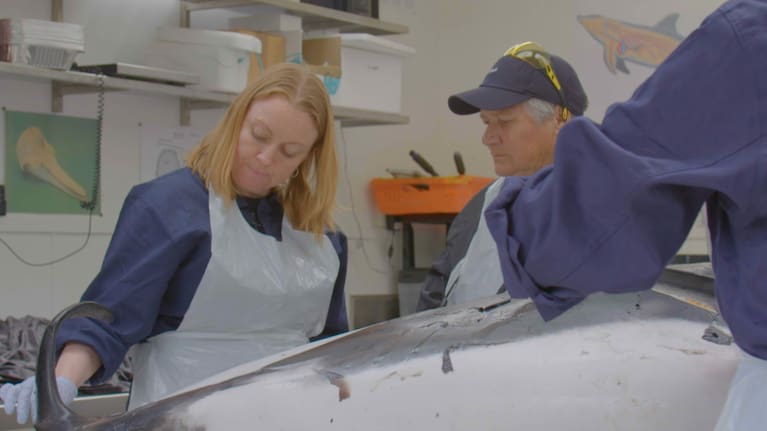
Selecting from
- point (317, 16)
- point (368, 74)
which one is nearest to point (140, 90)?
point (317, 16)

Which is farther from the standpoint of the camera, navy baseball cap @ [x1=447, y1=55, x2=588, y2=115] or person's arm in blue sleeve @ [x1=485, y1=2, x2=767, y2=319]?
navy baseball cap @ [x1=447, y1=55, x2=588, y2=115]

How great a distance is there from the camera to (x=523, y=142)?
230 centimetres

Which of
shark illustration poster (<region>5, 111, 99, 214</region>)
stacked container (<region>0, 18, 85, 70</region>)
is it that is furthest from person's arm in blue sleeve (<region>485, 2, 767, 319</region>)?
shark illustration poster (<region>5, 111, 99, 214</region>)

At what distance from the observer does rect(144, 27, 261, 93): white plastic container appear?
369 centimetres

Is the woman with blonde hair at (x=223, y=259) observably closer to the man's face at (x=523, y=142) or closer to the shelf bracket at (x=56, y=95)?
the man's face at (x=523, y=142)

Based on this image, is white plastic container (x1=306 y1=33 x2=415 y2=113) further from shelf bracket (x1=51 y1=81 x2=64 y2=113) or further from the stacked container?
the stacked container

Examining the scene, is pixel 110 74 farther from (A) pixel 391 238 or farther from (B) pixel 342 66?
(A) pixel 391 238

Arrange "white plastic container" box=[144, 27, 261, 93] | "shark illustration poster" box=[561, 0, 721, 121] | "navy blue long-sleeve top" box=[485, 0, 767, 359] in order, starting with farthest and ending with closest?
"shark illustration poster" box=[561, 0, 721, 121]
"white plastic container" box=[144, 27, 261, 93]
"navy blue long-sleeve top" box=[485, 0, 767, 359]

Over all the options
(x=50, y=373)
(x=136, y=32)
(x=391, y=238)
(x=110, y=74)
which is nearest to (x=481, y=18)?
(x=391, y=238)

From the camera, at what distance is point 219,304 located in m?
1.83

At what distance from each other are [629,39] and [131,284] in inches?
162

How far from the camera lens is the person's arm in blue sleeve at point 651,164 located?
91cm

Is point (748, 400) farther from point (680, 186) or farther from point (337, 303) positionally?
point (337, 303)

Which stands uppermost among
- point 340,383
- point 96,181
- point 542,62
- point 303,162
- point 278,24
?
point 278,24
